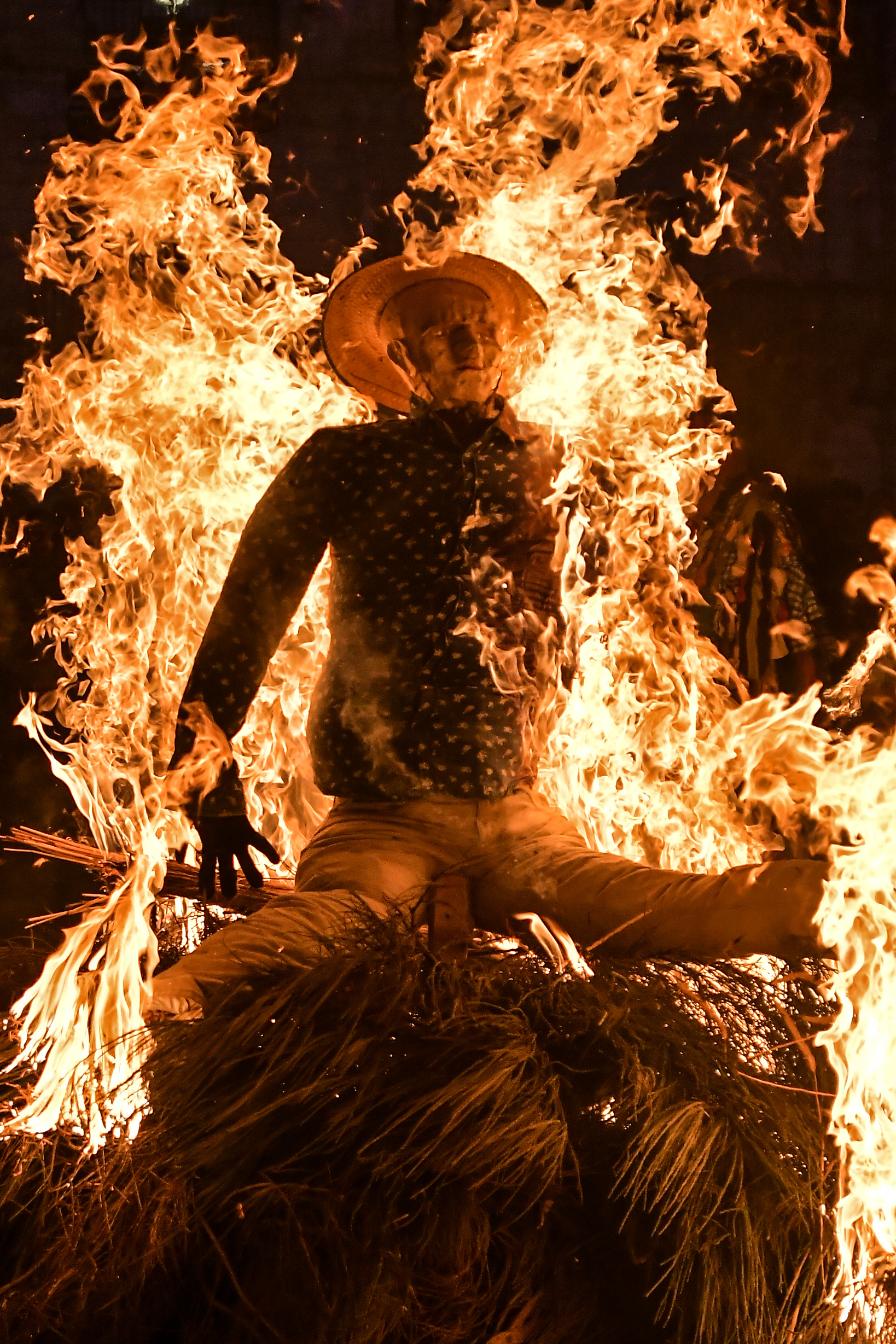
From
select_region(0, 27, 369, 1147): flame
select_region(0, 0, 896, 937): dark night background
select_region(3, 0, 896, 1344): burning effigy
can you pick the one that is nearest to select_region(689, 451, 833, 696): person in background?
select_region(3, 0, 896, 1344): burning effigy

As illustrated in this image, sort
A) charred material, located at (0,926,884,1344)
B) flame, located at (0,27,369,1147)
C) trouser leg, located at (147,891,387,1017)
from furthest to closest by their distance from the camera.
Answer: flame, located at (0,27,369,1147) < trouser leg, located at (147,891,387,1017) < charred material, located at (0,926,884,1344)

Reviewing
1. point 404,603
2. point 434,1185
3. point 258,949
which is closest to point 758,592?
point 404,603

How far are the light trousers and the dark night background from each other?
2.17 metres

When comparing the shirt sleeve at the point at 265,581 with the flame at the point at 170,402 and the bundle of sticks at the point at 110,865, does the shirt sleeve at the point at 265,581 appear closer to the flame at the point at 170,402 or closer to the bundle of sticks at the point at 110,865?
the bundle of sticks at the point at 110,865

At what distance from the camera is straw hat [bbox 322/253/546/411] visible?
2.81 meters

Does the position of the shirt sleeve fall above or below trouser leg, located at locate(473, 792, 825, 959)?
above

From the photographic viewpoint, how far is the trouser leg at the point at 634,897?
6.72ft

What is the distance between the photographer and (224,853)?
2.37 metres

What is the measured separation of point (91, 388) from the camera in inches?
149

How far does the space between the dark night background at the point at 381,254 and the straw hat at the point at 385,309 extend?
4.84 ft

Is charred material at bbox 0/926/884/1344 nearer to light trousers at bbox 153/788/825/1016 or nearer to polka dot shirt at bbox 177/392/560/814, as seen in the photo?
light trousers at bbox 153/788/825/1016

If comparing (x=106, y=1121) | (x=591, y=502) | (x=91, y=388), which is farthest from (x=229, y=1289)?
(x=91, y=388)

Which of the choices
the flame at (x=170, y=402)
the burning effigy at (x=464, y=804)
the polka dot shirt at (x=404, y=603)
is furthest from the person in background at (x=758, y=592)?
the flame at (x=170, y=402)

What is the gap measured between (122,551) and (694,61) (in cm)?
235
